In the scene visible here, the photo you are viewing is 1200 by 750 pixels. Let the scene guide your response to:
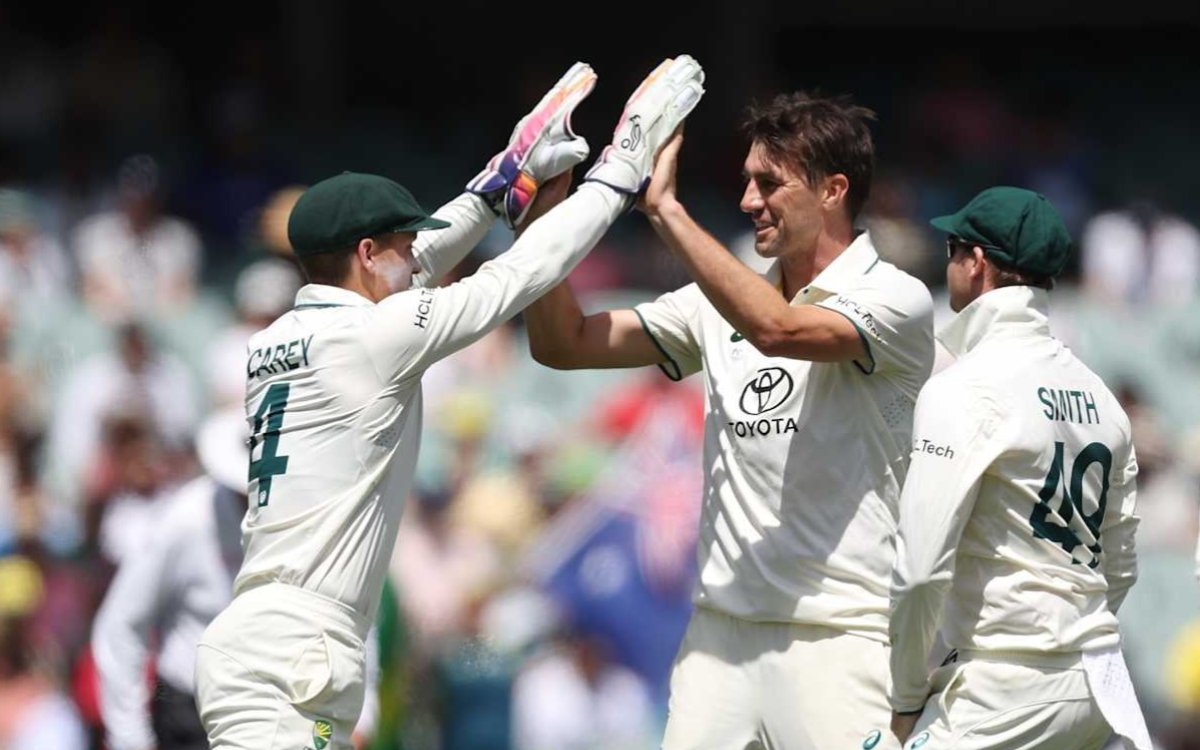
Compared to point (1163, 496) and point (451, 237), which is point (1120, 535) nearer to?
point (451, 237)

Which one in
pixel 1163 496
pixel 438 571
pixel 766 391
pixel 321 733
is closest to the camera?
pixel 321 733

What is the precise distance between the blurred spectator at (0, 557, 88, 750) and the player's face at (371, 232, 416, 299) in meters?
3.93

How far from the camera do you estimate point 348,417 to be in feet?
15.6

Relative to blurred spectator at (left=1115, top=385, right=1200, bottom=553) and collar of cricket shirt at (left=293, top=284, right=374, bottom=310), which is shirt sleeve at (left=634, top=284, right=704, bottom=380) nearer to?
collar of cricket shirt at (left=293, top=284, right=374, bottom=310)

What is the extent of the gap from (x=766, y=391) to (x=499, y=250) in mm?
6667

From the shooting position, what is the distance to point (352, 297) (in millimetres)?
4895

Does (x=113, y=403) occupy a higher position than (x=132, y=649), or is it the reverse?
(x=113, y=403)

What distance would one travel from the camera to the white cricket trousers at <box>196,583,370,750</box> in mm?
4598

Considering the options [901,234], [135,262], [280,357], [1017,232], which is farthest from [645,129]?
[135,262]

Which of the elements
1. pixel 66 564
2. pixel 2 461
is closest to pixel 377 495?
pixel 66 564

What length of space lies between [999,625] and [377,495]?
4.86 feet

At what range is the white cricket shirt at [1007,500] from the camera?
14.5 feet

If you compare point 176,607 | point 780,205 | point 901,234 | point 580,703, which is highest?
point 901,234

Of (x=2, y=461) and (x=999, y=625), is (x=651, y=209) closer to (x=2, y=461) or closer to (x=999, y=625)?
(x=999, y=625)
